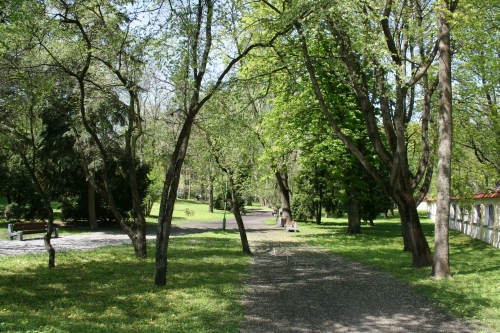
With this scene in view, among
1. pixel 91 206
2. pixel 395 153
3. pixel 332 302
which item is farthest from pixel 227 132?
pixel 91 206

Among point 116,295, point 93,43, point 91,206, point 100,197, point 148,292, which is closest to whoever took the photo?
point 116,295

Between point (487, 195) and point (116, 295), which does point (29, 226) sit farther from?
point (487, 195)

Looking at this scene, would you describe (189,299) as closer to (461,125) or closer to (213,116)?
(213,116)

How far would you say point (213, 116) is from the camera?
12.6 m

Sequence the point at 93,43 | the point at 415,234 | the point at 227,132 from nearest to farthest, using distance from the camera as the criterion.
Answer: the point at 93,43
the point at 415,234
the point at 227,132

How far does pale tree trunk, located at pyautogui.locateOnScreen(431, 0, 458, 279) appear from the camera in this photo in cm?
1055

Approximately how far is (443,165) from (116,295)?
8102 millimetres

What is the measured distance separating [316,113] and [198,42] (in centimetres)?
1195

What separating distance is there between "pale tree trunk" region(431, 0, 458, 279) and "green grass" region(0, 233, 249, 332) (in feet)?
16.0

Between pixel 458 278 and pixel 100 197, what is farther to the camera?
pixel 100 197

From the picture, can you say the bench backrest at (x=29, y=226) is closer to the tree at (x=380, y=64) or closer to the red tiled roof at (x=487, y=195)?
the tree at (x=380, y=64)

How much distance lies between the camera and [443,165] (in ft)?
35.4

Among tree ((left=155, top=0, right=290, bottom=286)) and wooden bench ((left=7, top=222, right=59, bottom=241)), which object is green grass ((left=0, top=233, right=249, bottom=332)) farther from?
wooden bench ((left=7, top=222, right=59, bottom=241))

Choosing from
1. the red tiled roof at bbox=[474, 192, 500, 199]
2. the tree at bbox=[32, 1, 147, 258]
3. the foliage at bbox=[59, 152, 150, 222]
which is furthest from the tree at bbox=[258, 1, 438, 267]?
the foliage at bbox=[59, 152, 150, 222]
